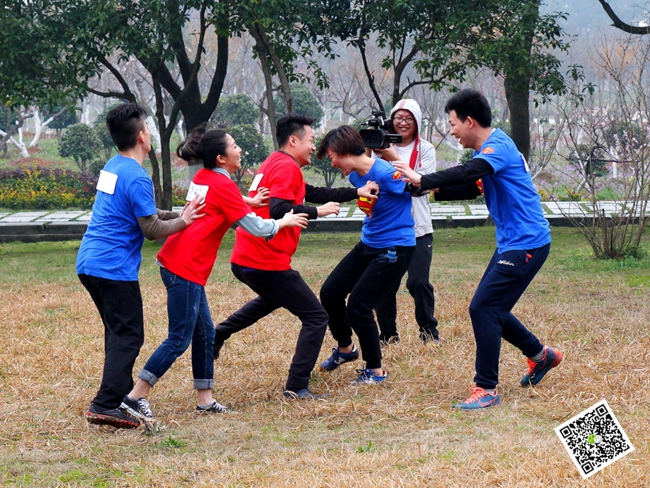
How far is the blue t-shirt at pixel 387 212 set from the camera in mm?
5059

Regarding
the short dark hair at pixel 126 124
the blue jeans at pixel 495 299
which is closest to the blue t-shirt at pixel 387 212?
the blue jeans at pixel 495 299

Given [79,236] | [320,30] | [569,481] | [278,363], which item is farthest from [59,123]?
[569,481]

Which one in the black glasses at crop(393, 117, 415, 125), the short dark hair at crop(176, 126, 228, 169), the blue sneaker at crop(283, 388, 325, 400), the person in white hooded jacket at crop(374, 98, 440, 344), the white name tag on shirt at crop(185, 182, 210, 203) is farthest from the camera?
the person in white hooded jacket at crop(374, 98, 440, 344)

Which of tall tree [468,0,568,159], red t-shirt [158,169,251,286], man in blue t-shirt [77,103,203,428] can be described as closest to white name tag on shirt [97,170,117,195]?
man in blue t-shirt [77,103,203,428]

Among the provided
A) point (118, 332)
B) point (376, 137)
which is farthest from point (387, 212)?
point (118, 332)

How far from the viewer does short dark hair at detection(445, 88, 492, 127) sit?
463cm

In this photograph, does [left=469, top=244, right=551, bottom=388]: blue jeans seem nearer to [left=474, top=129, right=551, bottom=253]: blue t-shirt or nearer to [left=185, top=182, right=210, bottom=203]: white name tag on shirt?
[left=474, top=129, right=551, bottom=253]: blue t-shirt

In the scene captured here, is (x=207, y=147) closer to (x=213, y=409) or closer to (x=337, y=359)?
(x=213, y=409)

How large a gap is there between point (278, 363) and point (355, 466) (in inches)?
85.0

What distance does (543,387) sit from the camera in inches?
196

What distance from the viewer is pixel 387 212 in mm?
5156

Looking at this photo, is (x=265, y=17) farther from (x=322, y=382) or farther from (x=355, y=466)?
(x=355, y=466)

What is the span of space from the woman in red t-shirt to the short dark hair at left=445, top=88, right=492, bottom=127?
1001 millimetres

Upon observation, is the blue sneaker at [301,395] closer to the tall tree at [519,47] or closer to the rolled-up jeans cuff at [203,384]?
the rolled-up jeans cuff at [203,384]
